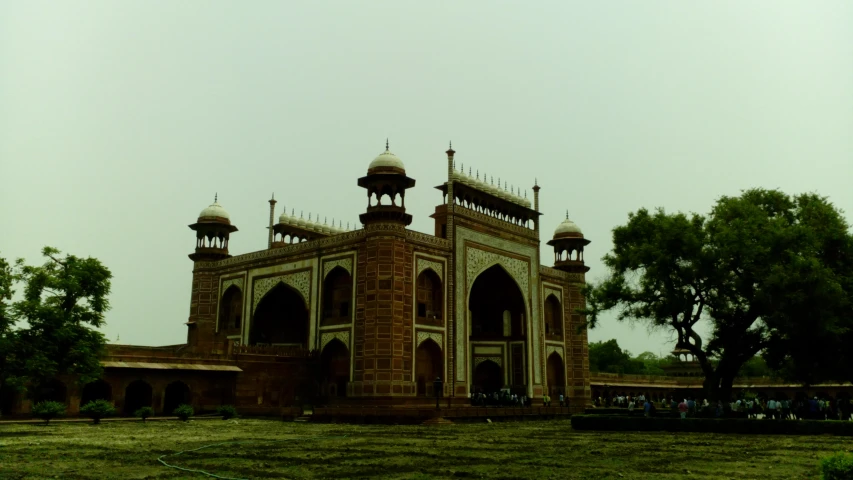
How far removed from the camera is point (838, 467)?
7.31 metres

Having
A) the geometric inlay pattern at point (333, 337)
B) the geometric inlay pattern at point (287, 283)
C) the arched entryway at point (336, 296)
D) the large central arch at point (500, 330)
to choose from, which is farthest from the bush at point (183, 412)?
the large central arch at point (500, 330)

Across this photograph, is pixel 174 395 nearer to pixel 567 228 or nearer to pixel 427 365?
pixel 427 365

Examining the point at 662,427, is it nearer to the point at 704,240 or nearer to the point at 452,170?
the point at 704,240

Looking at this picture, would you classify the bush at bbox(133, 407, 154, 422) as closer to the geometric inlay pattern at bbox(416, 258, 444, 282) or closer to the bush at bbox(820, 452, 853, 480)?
the geometric inlay pattern at bbox(416, 258, 444, 282)

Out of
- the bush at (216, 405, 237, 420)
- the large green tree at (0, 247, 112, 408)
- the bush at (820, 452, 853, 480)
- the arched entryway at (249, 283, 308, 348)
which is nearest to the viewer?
the bush at (820, 452, 853, 480)

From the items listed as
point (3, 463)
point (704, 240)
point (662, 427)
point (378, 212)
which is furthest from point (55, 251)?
point (704, 240)

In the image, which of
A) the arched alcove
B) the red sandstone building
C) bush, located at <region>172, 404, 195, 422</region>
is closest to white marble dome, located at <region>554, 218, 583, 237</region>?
the red sandstone building

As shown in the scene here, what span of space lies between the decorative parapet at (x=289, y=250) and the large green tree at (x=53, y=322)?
13564 millimetres

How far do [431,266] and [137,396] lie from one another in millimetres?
14576

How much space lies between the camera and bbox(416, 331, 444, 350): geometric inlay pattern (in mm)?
33250

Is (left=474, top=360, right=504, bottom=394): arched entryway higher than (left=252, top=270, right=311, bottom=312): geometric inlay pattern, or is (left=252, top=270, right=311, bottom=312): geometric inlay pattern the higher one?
(left=252, top=270, right=311, bottom=312): geometric inlay pattern

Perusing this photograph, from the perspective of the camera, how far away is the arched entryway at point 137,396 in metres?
29.8

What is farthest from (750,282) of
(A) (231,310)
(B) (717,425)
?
(A) (231,310)

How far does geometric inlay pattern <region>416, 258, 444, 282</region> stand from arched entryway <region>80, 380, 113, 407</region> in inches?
564
